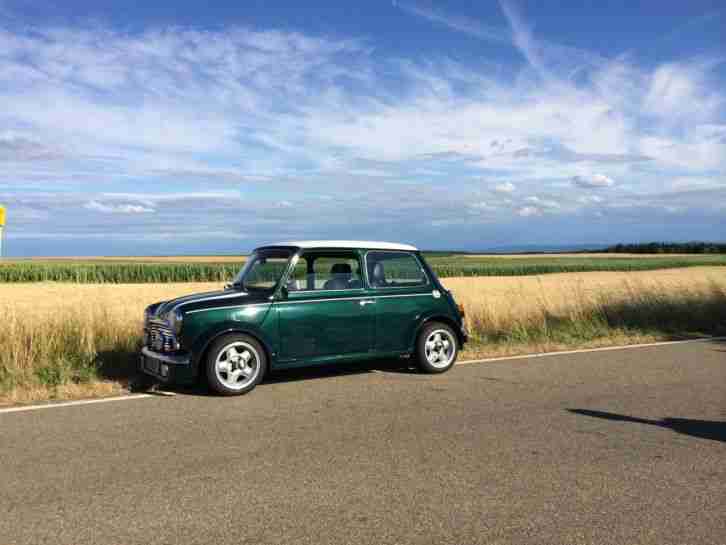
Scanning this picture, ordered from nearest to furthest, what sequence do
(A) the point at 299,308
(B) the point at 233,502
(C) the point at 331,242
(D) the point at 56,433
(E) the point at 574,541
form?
(E) the point at 574,541, (B) the point at 233,502, (D) the point at 56,433, (A) the point at 299,308, (C) the point at 331,242

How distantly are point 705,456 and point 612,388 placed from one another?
2.74 metres

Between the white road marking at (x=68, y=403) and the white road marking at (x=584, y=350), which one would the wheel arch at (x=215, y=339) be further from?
the white road marking at (x=584, y=350)

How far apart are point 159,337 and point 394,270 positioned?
300cm

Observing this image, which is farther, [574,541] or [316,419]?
[316,419]

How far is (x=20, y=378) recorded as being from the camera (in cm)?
823

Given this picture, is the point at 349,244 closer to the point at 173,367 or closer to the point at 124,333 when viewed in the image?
the point at 173,367

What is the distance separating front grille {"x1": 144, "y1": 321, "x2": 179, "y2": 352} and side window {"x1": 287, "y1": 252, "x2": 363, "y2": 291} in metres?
1.53

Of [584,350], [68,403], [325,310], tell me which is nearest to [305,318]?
[325,310]

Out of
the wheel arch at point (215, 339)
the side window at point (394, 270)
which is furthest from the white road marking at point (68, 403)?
the side window at point (394, 270)

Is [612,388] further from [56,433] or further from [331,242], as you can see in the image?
[56,433]

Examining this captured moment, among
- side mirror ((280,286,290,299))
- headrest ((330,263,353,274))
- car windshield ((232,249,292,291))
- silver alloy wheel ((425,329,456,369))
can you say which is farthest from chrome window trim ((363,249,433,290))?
side mirror ((280,286,290,299))

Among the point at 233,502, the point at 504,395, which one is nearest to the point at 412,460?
the point at 233,502

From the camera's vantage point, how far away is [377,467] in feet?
16.5

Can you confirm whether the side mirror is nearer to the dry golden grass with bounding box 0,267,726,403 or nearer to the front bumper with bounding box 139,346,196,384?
the front bumper with bounding box 139,346,196,384
